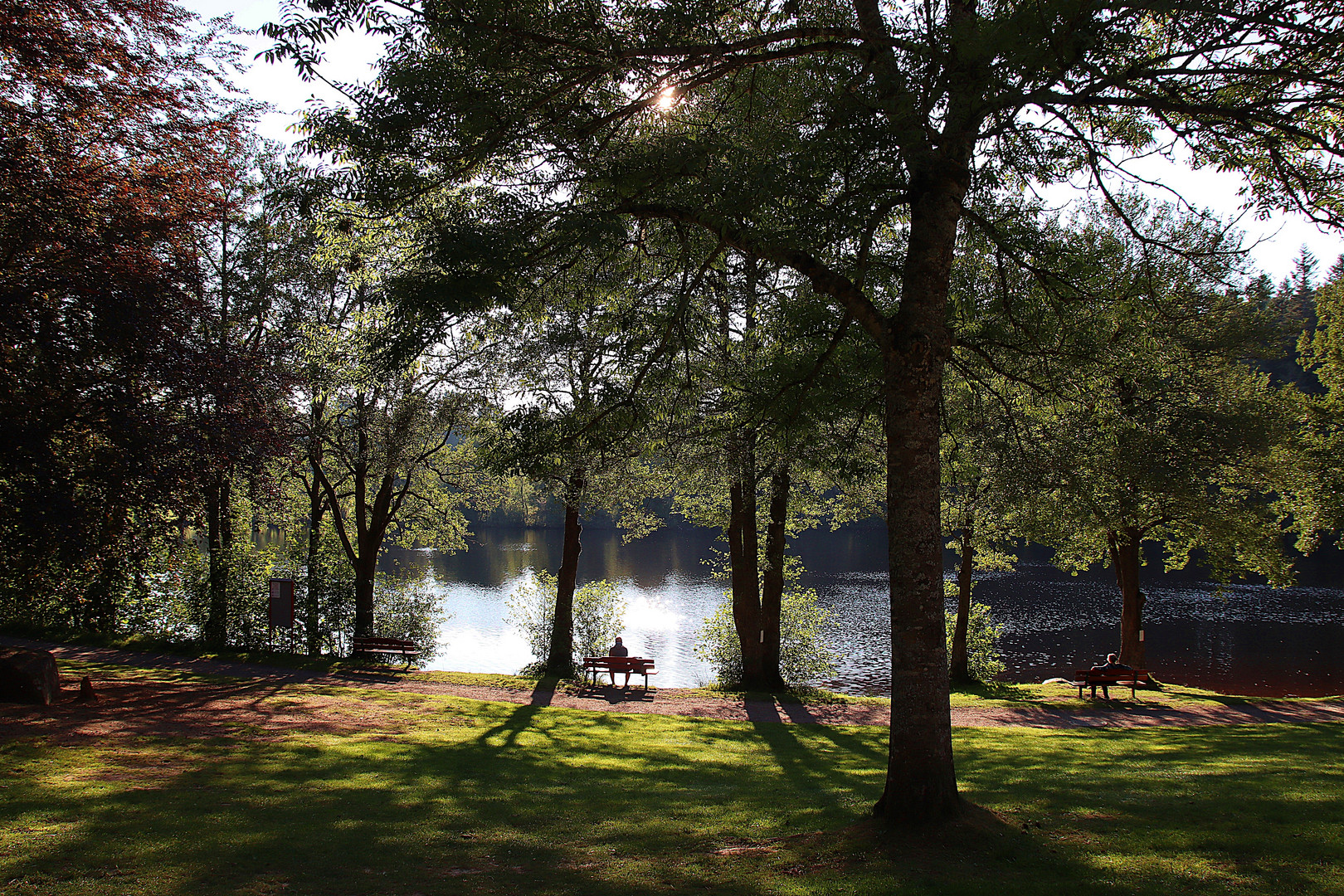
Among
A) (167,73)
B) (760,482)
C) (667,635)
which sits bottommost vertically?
(667,635)

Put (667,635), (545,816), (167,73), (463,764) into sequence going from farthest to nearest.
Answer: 1. (667,635)
2. (167,73)
3. (463,764)
4. (545,816)

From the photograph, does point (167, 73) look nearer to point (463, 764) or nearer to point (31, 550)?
point (31, 550)

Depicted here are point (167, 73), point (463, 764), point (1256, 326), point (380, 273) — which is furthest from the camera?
point (1256, 326)

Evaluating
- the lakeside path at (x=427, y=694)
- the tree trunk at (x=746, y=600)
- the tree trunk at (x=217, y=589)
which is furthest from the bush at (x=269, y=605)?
the tree trunk at (x=746, y=600)

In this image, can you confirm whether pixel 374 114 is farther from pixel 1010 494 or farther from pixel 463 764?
pixel 1010 494

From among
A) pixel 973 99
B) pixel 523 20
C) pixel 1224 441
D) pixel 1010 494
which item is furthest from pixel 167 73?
pixel 1224 441

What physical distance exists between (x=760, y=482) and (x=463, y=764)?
880 cm

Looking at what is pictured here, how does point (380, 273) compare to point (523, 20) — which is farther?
point (380, 273)

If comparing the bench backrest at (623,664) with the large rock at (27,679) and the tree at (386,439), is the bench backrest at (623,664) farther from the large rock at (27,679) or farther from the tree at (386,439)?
the large rock at (27,679)

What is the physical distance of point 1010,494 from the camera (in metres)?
13.5

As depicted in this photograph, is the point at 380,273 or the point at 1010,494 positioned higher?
the point at 380,273

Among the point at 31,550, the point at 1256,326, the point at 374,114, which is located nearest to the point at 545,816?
the point at 374,114

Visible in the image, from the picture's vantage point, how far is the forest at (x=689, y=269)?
5.68 m

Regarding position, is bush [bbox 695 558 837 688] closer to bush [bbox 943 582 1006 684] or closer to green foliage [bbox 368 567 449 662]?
bush [bbox 943 582 1006 684]
